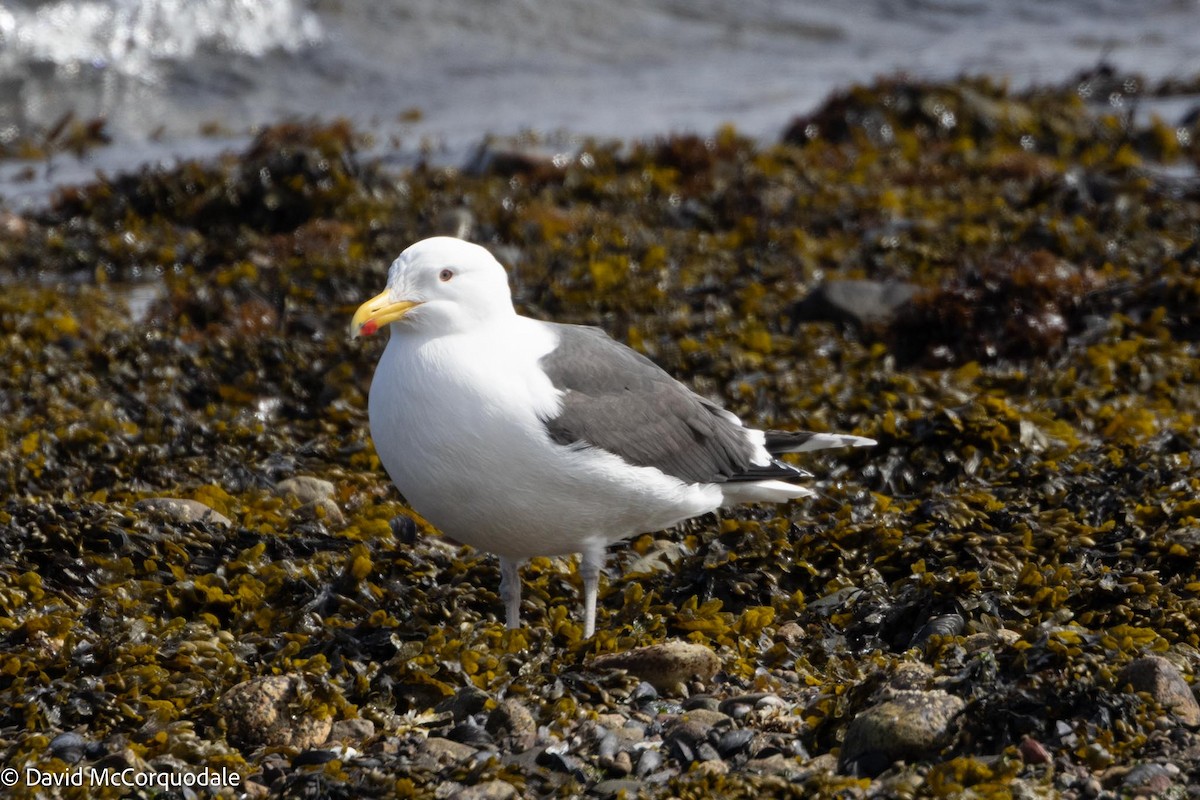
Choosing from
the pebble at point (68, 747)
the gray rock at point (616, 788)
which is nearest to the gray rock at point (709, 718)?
the gray rock at point (616, 788)

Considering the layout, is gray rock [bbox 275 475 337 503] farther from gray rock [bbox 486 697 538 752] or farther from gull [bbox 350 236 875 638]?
gray rock [bbox 486 697 538 752]

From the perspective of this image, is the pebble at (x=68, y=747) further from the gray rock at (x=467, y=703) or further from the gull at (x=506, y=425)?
the gull at (x=506, y=425)

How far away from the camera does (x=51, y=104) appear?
17438 mm

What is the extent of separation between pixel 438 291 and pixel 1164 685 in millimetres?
2633

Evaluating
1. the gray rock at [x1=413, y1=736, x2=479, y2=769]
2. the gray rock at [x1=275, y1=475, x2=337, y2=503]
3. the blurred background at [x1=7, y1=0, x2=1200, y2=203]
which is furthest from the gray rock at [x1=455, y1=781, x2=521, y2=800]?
the blurred background at [x1=7, y1=0, x2=1200, y2=203]

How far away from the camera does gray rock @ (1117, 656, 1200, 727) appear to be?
4.01m

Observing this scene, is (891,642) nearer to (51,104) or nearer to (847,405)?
(847,405)

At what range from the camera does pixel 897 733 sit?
3.86 metres

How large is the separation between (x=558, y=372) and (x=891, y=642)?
1.60 metres

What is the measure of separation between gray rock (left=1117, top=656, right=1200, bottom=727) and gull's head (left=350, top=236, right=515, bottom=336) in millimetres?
Answer: 2381

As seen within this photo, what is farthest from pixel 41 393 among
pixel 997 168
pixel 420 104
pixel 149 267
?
pixel 420 104

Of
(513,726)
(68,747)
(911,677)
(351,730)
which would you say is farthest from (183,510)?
(911,677)

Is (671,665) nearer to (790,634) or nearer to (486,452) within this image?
(790,634)

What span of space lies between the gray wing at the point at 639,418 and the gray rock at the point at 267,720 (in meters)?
1.22
